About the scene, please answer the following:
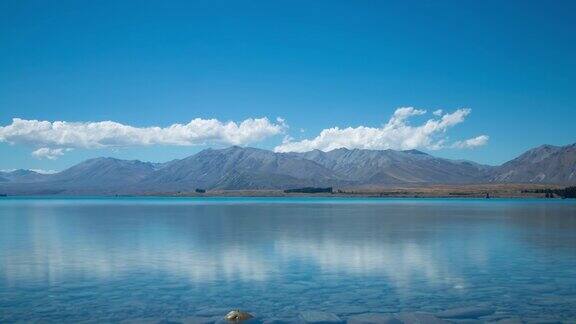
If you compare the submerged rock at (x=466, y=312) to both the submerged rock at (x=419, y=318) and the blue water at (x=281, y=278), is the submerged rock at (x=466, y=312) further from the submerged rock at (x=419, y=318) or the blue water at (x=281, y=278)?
the submerged rock at (x=419, y=318)

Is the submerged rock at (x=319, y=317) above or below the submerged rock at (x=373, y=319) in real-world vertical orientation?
above

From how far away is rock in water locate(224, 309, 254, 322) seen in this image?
20.0 meters

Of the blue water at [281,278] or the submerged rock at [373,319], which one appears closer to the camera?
the submerged rock at [373,319]

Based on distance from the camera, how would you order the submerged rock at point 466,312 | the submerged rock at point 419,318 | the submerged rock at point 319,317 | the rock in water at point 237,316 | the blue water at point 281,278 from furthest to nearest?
the blue water at point 281,278, the submerged rock at point 466,312, the submerged rock at point 319,317, the rock in water at point 237,316, the submerged rock at point 419,318

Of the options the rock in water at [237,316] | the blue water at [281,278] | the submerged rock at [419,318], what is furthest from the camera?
the blue water at [281,278]

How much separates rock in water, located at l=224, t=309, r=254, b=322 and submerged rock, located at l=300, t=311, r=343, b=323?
2.27 metres

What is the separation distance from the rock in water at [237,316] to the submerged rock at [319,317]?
2269 mm

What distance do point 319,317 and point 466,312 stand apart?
6.15 meters

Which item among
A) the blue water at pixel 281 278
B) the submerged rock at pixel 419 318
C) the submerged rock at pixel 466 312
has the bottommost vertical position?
the submerged rock at pixel 466 312

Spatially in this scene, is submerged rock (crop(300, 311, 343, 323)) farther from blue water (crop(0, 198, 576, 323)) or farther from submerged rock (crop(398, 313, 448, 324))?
submerged rock (crop(398, 313, 448, 324))

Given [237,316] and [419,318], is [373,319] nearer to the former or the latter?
[419,318]

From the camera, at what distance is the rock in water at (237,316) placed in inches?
788

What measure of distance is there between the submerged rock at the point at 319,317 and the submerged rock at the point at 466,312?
13.9 ft

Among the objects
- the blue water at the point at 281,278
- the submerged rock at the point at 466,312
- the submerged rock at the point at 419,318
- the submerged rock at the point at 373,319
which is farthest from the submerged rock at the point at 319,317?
the submerged rock at the point at 466,312
